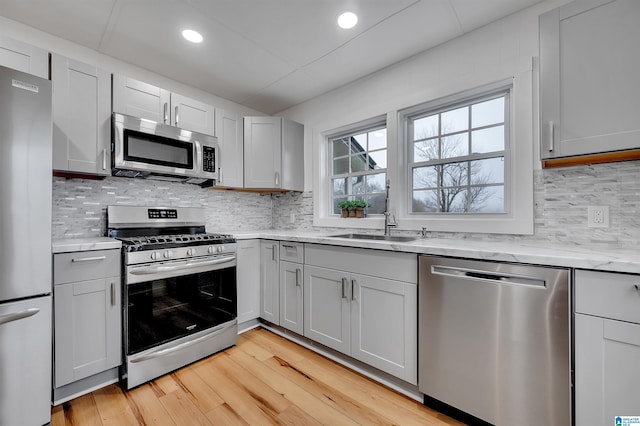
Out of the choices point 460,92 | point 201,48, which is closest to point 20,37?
point 201,48

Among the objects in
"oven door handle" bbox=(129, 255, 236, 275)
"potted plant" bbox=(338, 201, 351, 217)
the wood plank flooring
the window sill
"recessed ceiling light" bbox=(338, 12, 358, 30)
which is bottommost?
the wood plank flooring

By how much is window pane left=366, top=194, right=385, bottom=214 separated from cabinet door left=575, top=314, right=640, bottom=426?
5.62ft

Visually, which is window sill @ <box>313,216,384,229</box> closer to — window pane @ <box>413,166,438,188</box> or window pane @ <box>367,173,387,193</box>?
window pane @ <box>367,173,387,193</box>

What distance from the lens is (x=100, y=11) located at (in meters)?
1.85

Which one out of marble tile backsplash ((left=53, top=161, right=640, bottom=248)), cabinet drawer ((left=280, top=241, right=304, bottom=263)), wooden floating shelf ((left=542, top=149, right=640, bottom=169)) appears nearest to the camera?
wooden floating shelf ((left=542, top=149, right=640, bottom=169))

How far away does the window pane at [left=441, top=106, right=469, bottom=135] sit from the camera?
223 centimetres

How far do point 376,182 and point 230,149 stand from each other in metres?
1.54

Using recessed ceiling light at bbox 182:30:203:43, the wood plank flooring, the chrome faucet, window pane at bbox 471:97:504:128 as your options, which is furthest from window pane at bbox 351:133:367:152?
the wood plank flooring

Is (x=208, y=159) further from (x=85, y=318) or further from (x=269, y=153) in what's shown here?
(x=85, y=318)

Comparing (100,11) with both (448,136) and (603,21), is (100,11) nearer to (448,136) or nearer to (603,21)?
(448,136)

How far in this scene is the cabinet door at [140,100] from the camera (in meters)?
2.13

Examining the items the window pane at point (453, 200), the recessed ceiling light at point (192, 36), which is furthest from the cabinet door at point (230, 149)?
the window pane at point (453, 200)

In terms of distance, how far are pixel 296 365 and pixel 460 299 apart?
1284 millimetres

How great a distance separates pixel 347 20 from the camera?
1.94m
